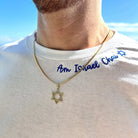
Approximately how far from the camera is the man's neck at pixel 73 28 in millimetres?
678

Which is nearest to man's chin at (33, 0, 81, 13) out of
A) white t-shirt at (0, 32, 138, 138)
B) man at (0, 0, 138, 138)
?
man at (0, 0, 138, 138)

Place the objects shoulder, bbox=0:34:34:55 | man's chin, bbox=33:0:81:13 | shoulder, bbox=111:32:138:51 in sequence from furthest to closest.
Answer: shoulder, bbox=0:34:34:55 < shoulder, bbox=111:32:138:51 < man's chin, bbox=33:0:81:13

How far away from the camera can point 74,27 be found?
2.30ft

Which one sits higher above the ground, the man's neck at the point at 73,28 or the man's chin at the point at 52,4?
Answer: the man's chin at the point at 52,4

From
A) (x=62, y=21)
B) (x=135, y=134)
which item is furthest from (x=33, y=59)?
(x=135, y=134)

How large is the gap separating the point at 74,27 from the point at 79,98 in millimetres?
276

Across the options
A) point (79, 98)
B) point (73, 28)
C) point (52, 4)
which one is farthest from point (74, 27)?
point (79, 98)

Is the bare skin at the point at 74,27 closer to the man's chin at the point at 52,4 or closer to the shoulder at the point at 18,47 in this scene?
the man's chin at the point at 52,4

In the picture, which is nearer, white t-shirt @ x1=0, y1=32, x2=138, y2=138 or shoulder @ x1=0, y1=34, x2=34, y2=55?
white t-shirt @ x1=0, y1=32, x2=138, y2=138

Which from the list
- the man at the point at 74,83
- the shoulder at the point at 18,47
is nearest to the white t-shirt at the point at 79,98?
the man at the point at 74,83

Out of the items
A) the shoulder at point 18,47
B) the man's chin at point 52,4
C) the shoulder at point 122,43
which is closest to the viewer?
the man's chin at point 52,4

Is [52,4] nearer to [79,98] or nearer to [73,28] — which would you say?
[73,28]

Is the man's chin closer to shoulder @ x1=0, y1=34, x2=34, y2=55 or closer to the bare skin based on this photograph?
the bare skin

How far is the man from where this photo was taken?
0.66 m
